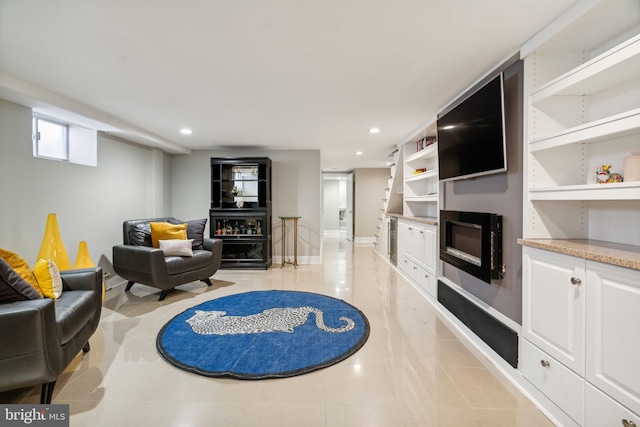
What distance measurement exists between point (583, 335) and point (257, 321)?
2475 millimetres

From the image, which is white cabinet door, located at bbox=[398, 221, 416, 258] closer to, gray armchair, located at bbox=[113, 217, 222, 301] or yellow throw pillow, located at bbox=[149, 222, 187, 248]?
gray armchair, located at bbox=[113, 217, 222, 301]

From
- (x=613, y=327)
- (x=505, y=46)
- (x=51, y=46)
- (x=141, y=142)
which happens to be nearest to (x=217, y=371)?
(x=613, y=327)

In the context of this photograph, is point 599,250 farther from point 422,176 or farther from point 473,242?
point 422,176

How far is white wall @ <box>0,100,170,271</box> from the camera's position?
2723mm

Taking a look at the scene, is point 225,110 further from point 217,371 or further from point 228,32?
point 217,371

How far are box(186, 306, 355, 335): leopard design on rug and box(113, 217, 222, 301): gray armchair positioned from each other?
712 mm

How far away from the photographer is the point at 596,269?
1.32 metres

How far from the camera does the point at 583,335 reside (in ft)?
4.55

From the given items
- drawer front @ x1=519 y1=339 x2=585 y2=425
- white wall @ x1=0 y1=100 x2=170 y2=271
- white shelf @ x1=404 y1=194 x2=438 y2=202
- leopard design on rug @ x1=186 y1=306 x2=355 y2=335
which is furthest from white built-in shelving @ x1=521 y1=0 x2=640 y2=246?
white wall @ x1=0 y1=100 x2=170 y2=271

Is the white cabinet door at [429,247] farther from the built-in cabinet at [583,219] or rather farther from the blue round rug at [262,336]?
the built-in cabinet at [583,219]

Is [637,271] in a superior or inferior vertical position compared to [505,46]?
inferior

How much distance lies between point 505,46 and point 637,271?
1.59 m

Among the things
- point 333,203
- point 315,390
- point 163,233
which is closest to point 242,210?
point 163,233

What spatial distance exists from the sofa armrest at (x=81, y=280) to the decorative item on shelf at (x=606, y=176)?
11.5ft
